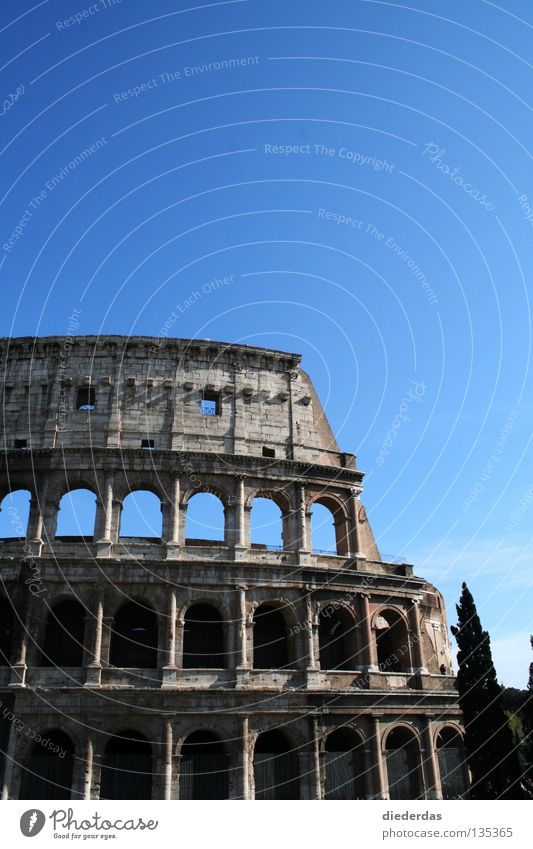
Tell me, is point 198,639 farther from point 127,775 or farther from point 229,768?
point 127,775

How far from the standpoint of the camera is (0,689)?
2575cm

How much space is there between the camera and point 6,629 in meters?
28.7

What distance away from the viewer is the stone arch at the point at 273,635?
95.0ft

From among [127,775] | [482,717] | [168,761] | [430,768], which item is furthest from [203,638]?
[482,717]

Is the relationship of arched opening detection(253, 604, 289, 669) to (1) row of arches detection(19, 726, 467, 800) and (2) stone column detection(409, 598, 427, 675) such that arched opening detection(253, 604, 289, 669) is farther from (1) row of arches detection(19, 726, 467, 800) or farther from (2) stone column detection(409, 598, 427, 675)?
(2) stone column detection(409, 598, 427, 675)

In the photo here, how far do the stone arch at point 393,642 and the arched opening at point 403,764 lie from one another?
2.69 m

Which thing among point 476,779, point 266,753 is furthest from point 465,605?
point 266,753

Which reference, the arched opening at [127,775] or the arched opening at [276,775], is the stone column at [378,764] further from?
the arched opening at [127,775]

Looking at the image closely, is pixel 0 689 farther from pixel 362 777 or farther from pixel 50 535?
pixel 362 777

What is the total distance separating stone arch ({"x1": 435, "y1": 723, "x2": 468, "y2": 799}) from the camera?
1136 inches

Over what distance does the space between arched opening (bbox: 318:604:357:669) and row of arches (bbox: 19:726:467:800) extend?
273 centimetres

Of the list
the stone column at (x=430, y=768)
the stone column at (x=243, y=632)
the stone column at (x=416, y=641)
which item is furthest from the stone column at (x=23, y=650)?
the stone column at (x=430, y=768)

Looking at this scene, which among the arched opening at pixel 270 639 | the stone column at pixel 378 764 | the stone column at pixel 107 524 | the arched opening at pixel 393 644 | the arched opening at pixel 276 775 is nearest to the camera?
the arched opening at pixel 276 775

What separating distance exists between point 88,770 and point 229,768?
17.0 feet
